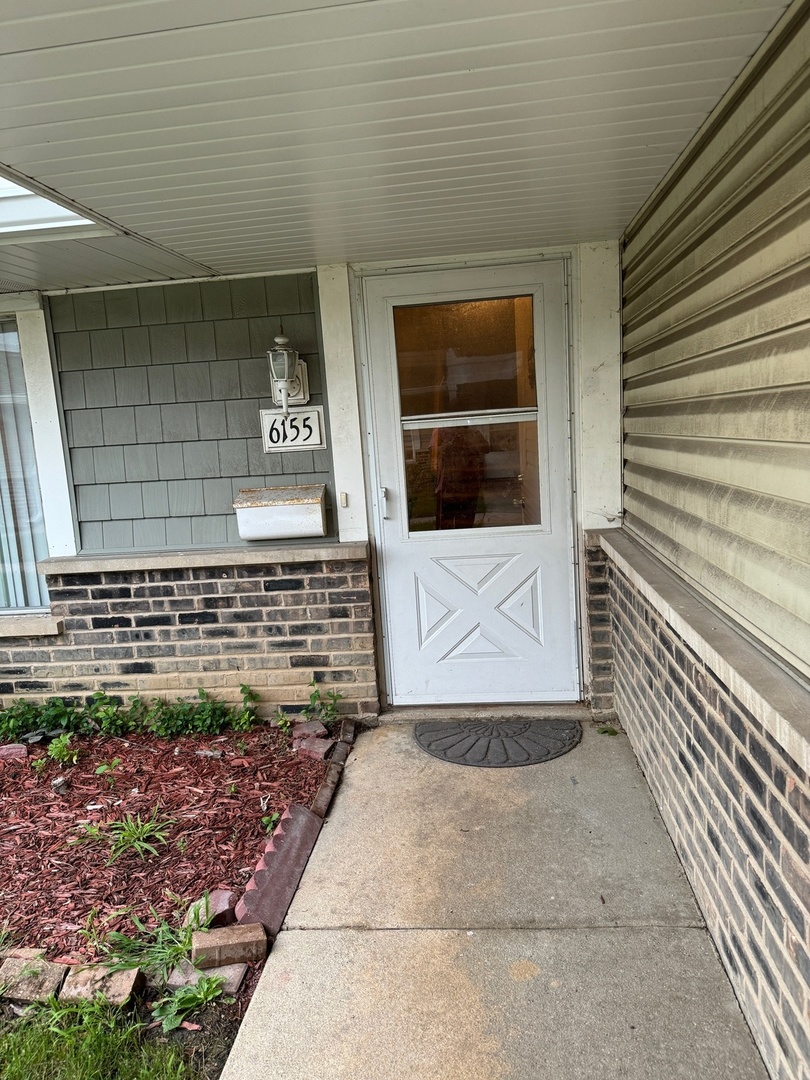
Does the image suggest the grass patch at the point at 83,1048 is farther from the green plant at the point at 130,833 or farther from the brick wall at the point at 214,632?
the brick wall at the point at 214,632

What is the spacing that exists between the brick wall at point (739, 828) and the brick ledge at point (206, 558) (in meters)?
1.61

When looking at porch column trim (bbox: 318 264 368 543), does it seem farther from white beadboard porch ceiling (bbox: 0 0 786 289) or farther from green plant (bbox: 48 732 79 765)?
green plant (bbox: 48 732 79 765)

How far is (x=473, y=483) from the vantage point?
3.71m

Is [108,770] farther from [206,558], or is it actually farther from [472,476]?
[472,476]

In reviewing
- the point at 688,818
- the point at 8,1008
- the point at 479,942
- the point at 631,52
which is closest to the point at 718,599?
the point at 688,818

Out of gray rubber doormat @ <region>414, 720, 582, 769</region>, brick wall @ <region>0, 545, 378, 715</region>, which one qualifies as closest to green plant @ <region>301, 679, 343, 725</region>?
brick wall @ <region>0, 545, 378, 715</region>

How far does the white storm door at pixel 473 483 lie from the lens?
3.56m

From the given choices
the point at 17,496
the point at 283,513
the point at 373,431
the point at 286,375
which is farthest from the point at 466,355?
the point at 17,496

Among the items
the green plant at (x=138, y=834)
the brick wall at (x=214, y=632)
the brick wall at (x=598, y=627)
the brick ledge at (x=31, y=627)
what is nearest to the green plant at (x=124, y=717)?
the brick wall at (x=214, y=632)

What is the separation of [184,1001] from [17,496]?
300 centimetres

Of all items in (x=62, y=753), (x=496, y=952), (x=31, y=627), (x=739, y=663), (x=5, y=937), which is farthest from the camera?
(x=31, y=627)

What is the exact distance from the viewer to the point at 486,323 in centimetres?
358

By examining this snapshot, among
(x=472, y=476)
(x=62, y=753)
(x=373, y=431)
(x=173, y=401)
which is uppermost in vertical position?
(x=173, y=401)

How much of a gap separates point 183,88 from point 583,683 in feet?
10.5
